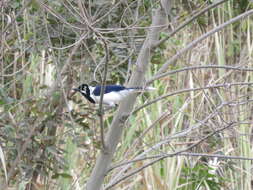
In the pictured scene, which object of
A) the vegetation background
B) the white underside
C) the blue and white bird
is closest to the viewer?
the vegetation background

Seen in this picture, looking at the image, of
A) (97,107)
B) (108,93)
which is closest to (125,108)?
(108,93)

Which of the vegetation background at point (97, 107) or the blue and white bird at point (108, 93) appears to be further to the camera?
the blue and white bird at point (108, 93)

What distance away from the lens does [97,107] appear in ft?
10.9

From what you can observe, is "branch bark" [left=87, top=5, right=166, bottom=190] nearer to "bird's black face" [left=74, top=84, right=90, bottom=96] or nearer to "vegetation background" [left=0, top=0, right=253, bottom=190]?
"vegetation background" [left=0, top=0, right=253, bottom=190]

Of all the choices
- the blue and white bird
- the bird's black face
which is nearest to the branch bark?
the blue and white bird

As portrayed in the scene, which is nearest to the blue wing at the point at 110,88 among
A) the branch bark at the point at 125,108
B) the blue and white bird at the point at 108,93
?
the blue and white bird at the point at 108,93

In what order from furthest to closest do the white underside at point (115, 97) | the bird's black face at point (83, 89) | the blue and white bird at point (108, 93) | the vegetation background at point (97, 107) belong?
the bird's black face at point (83, 89) → the blue and white bird at point (108, 93) → the white underside at point (115, 97) → the vegetation background at point (97, 107)

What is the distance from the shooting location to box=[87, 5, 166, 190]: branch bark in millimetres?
2484

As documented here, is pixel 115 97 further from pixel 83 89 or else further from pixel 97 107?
pixel 97 107

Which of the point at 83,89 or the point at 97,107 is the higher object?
the point at 83,89

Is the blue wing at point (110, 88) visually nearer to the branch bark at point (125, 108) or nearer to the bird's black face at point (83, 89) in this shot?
the bird's black face at point (83, 89)

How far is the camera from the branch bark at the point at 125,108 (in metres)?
2.48

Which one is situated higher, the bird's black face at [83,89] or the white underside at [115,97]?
the bird's black face at [83,89]

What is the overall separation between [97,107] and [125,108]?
0.80 m
